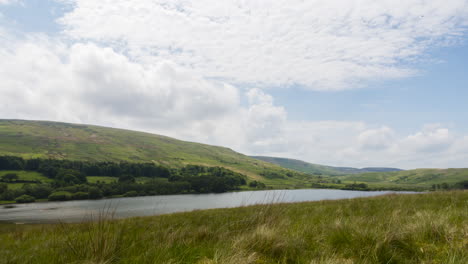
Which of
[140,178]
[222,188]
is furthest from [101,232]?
[140,178]

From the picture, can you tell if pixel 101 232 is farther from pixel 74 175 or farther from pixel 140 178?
pixel 140 178

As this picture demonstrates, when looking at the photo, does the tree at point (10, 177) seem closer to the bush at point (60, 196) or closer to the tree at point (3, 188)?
the tree at point (3, 188)

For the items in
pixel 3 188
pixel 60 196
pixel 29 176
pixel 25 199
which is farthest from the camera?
pixel 29 176

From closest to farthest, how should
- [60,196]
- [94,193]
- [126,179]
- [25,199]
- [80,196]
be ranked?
1. [25,199]
2. [60,196]
3. [80,196]
4. [94,193]
5. [126,179]

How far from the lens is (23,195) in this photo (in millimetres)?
97500

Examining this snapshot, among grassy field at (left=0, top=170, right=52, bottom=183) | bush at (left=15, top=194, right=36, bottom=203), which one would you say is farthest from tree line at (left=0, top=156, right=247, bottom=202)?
grassy field at (left=0, top=170, right=52, bottom=183)

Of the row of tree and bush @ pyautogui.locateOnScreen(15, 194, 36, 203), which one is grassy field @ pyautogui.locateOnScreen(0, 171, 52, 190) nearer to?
the row of tree

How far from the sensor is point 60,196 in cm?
10400

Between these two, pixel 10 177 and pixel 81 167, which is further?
pixel 81 167

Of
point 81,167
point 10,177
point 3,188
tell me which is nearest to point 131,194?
point 81,167

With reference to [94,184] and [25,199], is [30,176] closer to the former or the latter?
[94,184]

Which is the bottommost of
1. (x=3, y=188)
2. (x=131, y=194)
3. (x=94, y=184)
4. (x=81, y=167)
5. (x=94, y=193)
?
(x=131, y=194)

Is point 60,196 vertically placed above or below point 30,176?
below

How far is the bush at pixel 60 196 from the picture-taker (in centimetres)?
10219
